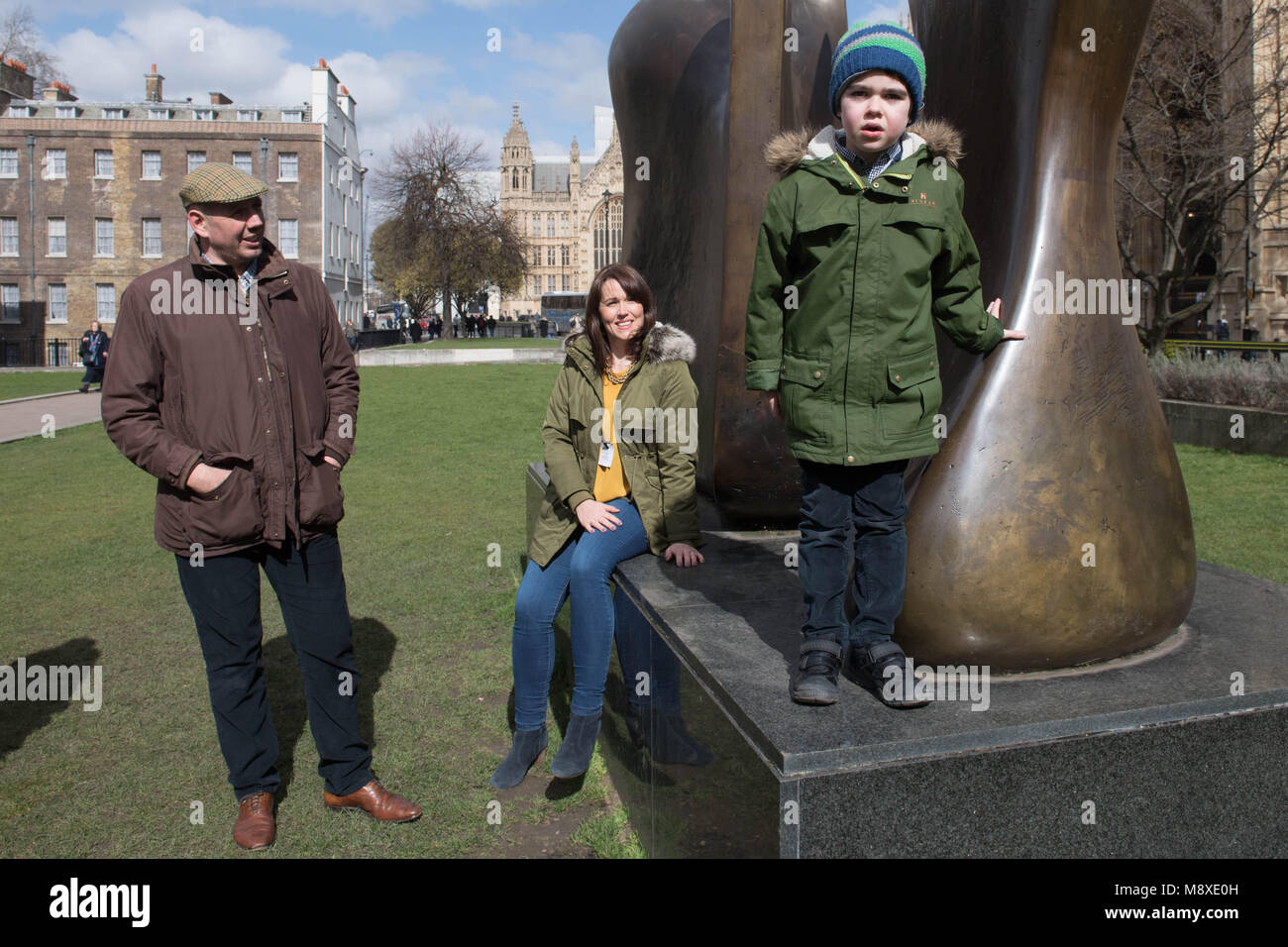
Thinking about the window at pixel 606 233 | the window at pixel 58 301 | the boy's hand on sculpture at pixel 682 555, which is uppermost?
the window at pixel 606 233

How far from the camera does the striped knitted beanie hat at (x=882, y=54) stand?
7.82ft

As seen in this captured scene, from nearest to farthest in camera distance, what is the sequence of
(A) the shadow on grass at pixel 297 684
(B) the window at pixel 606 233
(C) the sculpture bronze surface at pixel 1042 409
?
1. (C) the sculpture bronze surface at pixel 1042 409
2. (A) the shadow on grass at pixel 297 684
3. (B) the window at pixel 606 233

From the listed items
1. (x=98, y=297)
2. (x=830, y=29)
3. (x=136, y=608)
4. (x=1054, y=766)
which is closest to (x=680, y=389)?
(x=1054, y=766)

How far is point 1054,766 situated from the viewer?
2.27 meters

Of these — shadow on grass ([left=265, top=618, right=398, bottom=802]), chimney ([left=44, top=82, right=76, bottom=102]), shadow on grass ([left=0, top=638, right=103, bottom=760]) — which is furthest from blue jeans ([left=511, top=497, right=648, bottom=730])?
chimney ([left=44, top=82, right=76, bottom=102])

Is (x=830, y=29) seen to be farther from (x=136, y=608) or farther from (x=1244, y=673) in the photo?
(x=136, y=608)

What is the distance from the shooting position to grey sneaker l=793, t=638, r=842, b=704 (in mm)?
2412

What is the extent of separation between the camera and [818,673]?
8.14 feet

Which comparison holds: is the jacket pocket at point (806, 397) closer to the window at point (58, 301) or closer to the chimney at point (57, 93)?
the window at point (58, 301)

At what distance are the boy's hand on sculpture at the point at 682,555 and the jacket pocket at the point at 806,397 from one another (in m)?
1.19
